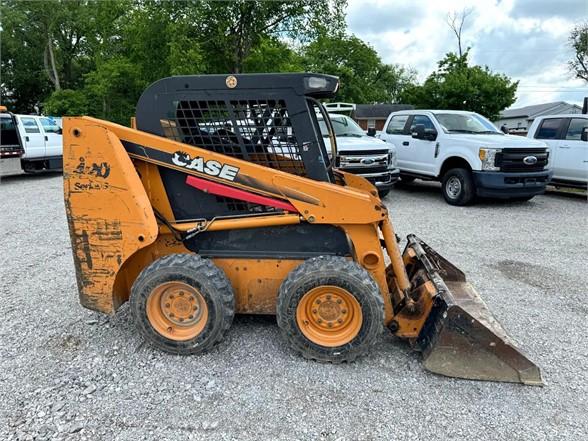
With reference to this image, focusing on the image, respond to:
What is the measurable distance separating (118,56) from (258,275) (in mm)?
29422

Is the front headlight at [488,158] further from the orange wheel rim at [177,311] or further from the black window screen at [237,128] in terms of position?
the orange wheel rim at [177,311]

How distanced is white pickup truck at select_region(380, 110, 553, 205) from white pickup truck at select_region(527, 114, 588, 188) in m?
1.39

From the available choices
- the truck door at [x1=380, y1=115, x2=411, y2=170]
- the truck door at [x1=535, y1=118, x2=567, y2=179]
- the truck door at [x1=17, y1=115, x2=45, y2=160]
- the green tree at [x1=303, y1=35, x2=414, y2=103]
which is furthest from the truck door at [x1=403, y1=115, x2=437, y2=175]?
the green tree at [x1=303, y1=35, x2=414, y2=103]

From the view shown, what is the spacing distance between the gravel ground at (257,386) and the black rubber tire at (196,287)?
0.42 ft

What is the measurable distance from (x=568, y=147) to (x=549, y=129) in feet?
2.27

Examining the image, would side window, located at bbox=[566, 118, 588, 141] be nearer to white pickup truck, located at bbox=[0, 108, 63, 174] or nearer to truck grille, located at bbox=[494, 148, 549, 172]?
Result: truck grille, located at bbox=[494, 148, 549, 172]

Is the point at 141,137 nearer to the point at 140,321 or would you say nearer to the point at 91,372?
the point at 140,321

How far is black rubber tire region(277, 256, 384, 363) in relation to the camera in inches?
123

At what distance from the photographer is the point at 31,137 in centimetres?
1338

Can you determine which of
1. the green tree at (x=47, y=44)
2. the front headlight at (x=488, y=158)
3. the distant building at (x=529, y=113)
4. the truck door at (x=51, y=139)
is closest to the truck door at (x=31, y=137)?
the truck door at (x=51, y=139)

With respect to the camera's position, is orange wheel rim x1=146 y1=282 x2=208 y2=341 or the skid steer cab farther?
orange wheel rim x1=146 y1=282 x2=208 y2=341

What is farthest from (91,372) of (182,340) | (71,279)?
(71,279)

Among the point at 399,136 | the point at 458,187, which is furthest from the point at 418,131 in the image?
the point at 458,187

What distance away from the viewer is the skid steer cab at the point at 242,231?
3152 millimetres
